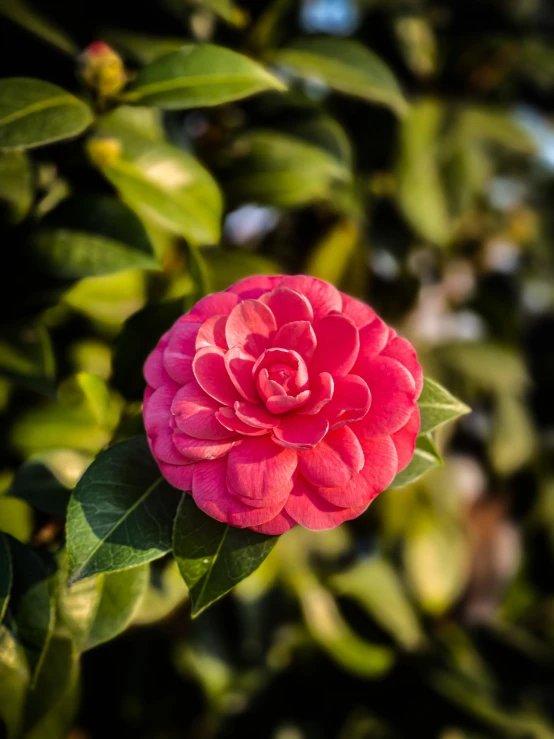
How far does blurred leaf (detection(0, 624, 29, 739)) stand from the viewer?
606 millimetres

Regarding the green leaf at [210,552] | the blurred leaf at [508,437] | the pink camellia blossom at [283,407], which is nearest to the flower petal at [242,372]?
the pink camellia blossom at [283,407]

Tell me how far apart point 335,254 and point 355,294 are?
88mm

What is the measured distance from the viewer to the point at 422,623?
137 cm

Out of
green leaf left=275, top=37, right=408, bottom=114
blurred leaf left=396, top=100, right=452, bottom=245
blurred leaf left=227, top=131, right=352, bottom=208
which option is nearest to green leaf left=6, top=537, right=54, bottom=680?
blurred leaf left=227, top=131, right=352, bottom=208

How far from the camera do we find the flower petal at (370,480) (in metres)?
0.50

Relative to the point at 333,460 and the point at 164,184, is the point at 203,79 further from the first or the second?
the point at 333,460

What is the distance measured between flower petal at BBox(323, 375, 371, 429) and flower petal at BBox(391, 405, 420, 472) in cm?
4

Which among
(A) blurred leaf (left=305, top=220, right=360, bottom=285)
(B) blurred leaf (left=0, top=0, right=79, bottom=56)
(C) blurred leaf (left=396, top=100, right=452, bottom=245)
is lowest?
(A) blurred leaf (left=305, top=220, right=360, bottom=285)

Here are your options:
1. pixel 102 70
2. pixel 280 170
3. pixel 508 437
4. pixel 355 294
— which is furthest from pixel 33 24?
pixel 508 437

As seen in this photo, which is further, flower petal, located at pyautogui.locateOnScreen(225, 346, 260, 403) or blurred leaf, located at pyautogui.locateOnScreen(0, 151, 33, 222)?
blurred leaf, located at pyautogui.locateOnScreen(0, 151, 33, 222)

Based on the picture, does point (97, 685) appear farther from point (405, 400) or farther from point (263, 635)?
point (405, 400)

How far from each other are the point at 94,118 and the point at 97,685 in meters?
1.05

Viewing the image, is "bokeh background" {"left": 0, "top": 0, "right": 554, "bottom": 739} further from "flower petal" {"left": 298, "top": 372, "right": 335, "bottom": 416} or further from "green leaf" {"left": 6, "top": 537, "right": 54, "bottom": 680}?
"flower petal" {"left": 298, "top": 372, "right": 335, "bottom": 416}

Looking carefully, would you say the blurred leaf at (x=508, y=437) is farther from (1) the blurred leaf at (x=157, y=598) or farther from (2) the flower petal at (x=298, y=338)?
(2) the flower petal at (x=298, y=338)
